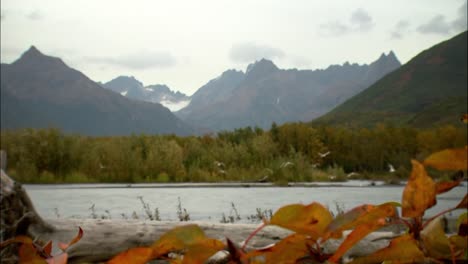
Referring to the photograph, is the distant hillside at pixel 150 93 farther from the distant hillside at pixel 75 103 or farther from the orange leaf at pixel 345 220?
the orange leaf at pixel 345 220

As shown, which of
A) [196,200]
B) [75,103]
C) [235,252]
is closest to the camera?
[235,252]

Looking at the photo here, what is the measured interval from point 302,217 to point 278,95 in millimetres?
140923

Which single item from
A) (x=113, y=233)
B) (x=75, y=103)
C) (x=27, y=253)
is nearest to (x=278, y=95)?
(x=75, y=103)

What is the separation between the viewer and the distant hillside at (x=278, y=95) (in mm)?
132250

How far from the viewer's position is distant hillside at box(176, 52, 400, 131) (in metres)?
132

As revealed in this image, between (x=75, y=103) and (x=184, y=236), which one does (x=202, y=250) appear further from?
(x=75, y=103)

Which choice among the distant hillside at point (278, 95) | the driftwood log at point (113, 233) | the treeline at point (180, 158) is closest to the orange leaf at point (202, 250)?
the driftwood log at point (113, 233)

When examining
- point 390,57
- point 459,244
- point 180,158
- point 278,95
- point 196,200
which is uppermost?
point 390,57

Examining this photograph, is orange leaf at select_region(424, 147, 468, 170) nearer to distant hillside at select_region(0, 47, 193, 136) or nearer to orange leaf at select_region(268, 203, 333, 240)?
orange leaf at select_region(268, 203, 333, 240)

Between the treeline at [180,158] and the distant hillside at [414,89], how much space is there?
129ft

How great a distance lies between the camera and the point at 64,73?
109438mm

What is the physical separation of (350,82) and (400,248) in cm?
14139

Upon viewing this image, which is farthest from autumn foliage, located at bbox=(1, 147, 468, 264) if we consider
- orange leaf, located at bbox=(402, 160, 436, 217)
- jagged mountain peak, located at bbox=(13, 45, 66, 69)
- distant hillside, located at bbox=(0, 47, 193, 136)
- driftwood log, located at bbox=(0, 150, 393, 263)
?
jagged mountain peak, located at bbox=(13, 45, 66, 69)

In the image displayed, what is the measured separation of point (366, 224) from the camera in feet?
0.66
